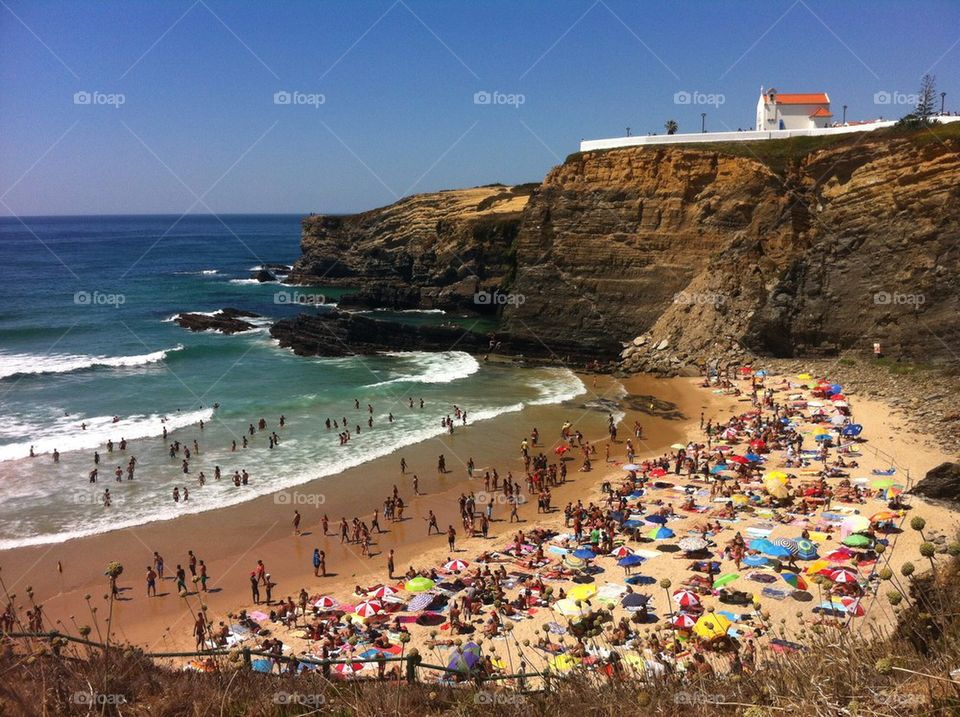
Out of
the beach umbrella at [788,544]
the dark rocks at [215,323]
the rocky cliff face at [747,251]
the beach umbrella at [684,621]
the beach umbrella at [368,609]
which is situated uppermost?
the rocky cliff face at [747,251]

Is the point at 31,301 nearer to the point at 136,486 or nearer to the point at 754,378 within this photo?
the point at 136,486

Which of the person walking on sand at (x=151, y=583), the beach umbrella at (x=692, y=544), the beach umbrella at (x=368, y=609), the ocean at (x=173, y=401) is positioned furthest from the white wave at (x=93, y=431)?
the beach umbrella at (x=692, y=544)

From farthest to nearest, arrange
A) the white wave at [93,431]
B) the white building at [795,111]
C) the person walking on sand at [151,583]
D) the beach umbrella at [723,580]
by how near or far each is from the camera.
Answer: the white building at [795,111] < the white wave at [93,431] < the person walking on sand at [151,583] < the beach umbrella at [723,580]

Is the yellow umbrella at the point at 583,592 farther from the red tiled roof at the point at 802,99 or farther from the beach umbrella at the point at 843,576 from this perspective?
the red tiled roof at the point at 802,99

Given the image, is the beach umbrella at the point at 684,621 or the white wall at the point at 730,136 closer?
the beach umbrella at the point at 684,621

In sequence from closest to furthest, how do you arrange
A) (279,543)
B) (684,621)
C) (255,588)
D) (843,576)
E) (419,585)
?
(684,621) < (843,576) < (419,585) < (255,588) < (279,543)

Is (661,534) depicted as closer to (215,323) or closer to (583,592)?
(583,592)

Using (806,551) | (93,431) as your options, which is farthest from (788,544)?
(93,431)

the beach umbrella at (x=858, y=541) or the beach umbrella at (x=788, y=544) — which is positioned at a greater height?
the beach umbrella at (x=858, y=541)
